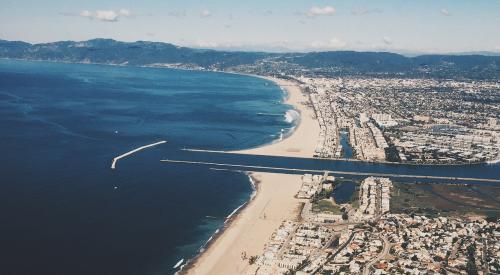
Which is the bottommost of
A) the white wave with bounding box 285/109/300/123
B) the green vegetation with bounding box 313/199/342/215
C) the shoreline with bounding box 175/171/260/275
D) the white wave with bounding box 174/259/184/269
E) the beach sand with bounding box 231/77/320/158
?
the white wave with bounding box 174/259/184/269

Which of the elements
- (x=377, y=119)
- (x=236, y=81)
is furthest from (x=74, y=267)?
(x=236, y=81)

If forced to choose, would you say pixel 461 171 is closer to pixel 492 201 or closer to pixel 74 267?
pixel 492 201

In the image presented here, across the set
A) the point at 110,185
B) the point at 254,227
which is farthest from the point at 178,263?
the point at 110,185

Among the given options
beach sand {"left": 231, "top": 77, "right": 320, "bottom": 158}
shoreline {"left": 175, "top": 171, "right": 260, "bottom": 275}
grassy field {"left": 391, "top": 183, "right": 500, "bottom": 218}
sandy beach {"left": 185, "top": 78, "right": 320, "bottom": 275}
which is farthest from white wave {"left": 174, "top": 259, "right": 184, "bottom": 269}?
beach sand {"left": 231, "top": 77, "right": 320, "bottom": 158}

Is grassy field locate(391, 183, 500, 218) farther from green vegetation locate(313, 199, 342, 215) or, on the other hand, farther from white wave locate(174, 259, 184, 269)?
white wave locate(174, 259, 184, 269)

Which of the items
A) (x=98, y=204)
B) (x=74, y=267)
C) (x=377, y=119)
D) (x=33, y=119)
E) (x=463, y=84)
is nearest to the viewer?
(x=74, y=267)

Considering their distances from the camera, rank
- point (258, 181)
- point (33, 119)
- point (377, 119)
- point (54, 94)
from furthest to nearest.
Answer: point (54, 94) → point (377, 119) → point (33, 119) → point (258, 181)

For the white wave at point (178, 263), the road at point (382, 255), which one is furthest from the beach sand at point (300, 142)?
the white wave at point (178, 263)

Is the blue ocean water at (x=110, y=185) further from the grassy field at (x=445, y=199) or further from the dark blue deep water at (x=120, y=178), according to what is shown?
the grassy field at (x=445, y=199)
